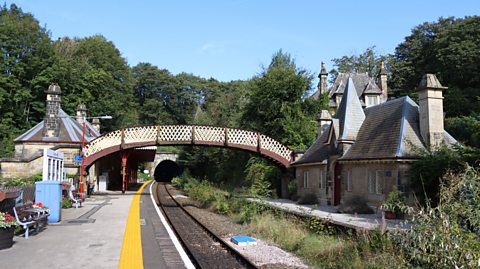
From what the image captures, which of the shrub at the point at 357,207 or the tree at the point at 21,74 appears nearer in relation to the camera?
the shrub at the point at 357,207

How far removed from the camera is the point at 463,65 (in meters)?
47.2

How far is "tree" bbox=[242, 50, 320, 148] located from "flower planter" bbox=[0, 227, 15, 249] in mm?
25408

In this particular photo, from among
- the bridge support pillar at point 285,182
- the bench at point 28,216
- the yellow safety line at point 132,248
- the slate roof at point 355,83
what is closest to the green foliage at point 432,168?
the yellow safety line at point 132,248

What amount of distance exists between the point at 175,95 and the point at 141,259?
84471mm

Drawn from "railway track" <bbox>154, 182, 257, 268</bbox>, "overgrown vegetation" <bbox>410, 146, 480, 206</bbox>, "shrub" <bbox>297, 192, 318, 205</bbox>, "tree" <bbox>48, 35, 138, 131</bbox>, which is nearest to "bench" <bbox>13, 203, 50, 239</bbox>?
"railway track" <bbox>154, 182, 257, 268</bbox>

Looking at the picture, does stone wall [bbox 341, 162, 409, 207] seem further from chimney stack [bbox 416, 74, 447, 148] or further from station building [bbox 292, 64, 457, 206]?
chimney stack [bbox 416, 74, 447, 148]

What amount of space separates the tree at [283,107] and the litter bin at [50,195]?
21.5 meters

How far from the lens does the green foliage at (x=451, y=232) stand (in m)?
5.83

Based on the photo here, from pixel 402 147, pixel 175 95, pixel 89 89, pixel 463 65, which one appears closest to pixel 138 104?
pixel 175 95

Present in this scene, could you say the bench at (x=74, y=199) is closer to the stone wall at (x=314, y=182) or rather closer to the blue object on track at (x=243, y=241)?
the blue object on track at (x=243, y=241)

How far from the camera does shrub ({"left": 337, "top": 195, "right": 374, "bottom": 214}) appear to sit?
1883 centimetres

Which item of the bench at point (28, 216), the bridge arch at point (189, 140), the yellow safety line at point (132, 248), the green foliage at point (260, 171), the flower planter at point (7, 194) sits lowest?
the yellow safety line at point (132, 248)

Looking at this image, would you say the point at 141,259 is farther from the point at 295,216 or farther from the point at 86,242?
the point at 295,216

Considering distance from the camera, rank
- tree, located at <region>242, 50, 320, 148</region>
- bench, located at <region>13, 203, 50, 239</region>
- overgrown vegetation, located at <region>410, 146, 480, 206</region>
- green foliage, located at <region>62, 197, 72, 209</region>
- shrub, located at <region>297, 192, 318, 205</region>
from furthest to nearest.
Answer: tree, located at <region>242, 50, 320, 148</region> → shrub, located at <region>297, 192, 318, 205</region> → green foliage, located at <region>62, 197, 72, 209</region> → overgrown vegetation, located at <region>410, 146, 480, 206</region> → bench, located at <region>13, 203, 50, 239</region>
